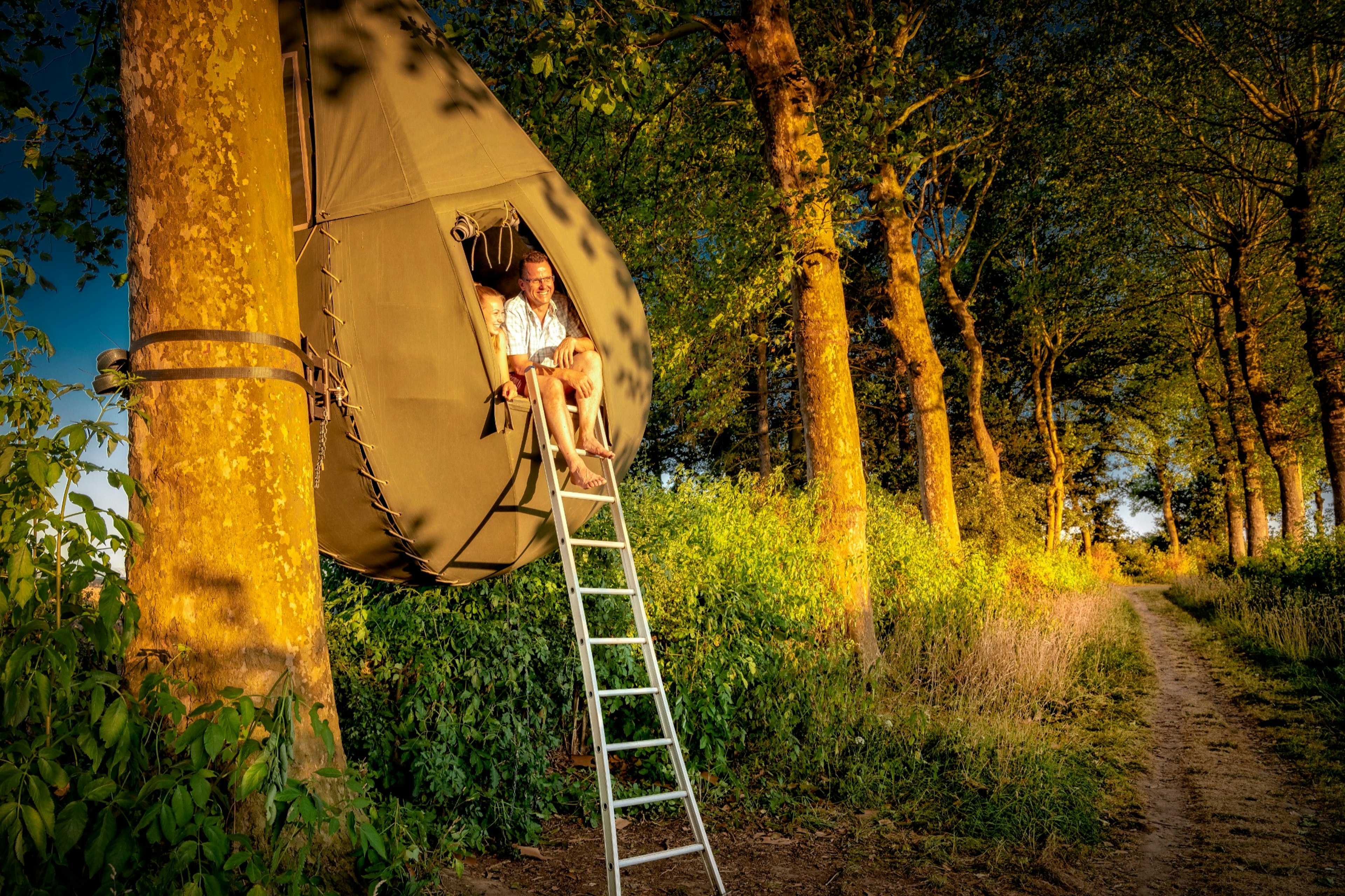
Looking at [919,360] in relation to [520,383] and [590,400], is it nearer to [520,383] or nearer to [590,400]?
[590,400]

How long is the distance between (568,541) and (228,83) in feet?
8.93

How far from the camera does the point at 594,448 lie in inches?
207

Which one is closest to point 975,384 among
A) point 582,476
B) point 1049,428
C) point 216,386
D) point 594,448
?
point 1049,428

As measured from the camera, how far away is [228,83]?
12.8 ft

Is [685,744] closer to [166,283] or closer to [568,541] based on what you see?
[568,541]

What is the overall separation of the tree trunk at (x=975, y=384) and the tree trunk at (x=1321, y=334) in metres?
6.46

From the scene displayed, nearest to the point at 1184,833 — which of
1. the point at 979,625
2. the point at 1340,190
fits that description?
the point at 979,625

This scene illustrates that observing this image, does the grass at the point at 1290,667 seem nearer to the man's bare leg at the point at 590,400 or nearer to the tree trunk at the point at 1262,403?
the tree trunk at the point at 1262,403

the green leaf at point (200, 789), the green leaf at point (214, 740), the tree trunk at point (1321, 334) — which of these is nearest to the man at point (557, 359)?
the green leaf at point (214, 740)

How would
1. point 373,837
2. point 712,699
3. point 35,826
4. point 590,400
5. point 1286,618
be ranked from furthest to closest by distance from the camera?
point 1286,618, point 712,699, point 590,400, point 373,837, point 35,826

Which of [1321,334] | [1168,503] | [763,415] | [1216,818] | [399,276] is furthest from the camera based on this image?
[1168,503]

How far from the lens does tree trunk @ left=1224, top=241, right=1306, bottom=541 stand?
57.2ft

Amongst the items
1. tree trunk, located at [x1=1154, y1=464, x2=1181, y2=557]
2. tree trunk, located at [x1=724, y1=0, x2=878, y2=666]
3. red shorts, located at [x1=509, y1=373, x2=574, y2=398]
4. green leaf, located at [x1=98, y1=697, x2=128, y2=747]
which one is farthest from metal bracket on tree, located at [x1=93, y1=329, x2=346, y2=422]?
tree trunk, located at [x1=1154, y1=464, x2=1181, y2=557]

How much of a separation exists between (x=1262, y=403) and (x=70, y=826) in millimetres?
20943
